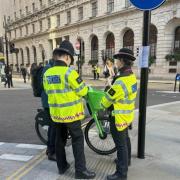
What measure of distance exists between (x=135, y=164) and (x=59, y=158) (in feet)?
3.97

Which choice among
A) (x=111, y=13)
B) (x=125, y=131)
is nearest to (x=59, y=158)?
(x=125, y=131)

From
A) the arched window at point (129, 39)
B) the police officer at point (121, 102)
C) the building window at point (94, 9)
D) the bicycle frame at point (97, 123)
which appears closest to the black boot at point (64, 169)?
the police officer at point (121, 102)

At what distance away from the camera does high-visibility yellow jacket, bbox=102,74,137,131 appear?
12.2 ft

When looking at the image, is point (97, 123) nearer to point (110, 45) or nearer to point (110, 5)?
point (110, 45)

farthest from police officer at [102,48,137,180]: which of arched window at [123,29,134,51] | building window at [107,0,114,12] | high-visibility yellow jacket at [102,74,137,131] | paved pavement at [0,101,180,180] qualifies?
building window at [107,0,114,12]

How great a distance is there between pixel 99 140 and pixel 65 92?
1.62m

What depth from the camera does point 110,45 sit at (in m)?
37.4

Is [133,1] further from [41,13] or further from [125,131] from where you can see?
[41,13]

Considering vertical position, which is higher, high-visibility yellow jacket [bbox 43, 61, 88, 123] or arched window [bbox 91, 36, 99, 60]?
arched window [bbox 91, 36, 99, 60]

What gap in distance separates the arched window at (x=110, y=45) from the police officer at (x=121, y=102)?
32.9 m

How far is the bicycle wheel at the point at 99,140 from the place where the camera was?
197 inches

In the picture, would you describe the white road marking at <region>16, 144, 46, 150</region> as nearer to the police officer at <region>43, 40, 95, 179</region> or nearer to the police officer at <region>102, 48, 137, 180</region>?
the police officer at <region>43, 40, 95, 179</region>

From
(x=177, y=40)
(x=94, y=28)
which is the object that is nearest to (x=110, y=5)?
(x=94, y=28)

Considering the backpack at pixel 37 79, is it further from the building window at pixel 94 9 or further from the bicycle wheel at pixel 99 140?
the building window at pixel 94 9
